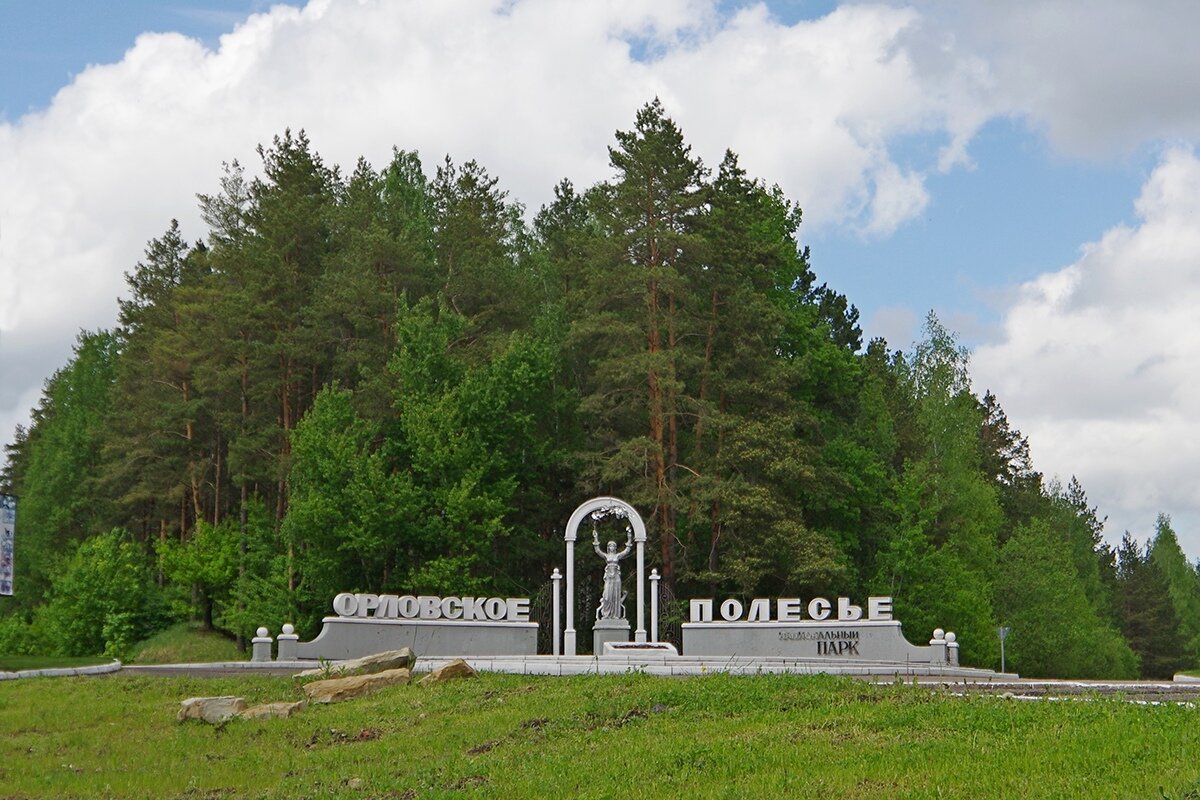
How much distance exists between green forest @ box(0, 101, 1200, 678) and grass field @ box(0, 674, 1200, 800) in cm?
1923

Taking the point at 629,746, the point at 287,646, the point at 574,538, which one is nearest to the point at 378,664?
the point at 629,746

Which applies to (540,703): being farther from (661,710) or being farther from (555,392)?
(555,392)

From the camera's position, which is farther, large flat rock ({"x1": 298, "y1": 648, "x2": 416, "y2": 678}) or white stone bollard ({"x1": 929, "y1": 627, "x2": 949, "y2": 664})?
white stone bollard ({"x1": 929, "y1": 627, "x2": 949, "y2": 664})

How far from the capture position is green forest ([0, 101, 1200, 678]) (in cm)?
3969

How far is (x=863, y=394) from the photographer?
154ft

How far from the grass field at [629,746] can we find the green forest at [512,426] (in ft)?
63.1

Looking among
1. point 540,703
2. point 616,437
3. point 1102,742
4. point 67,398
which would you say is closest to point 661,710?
point 540,703

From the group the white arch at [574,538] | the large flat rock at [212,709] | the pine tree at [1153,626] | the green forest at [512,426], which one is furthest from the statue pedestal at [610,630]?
the pine tree at [1153,626]

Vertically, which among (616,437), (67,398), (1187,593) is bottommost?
(1187,593)

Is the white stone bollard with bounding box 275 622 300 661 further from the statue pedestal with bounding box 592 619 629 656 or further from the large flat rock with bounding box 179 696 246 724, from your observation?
the large flat rock with bounding box 179 696 246 724

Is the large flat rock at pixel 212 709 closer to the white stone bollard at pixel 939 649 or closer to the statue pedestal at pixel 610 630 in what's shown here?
the statue pedestal at pixel 610 630

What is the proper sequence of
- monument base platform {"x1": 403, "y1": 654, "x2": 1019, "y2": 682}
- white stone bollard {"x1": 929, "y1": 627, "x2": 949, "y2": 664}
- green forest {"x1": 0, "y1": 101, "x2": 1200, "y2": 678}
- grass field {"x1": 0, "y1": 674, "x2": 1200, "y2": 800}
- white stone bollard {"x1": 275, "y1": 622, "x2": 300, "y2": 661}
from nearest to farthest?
grass field {"x1": 0, "y1": 674, "x2": 1200, "y2": 800}
monument base platform {"x1": 403, "y1": 654, "x2": 1019, "y2": 682}
white stone bollard {"x1": 929, "y1": 627, "x2": 949, "y2": 664}
white stone bollard {"x1": 275, "y1": 622, "x2": 300, "y2": 661}
green forest {"x1": 0, "y1": 101, "x2": 1200, "y2": 678}

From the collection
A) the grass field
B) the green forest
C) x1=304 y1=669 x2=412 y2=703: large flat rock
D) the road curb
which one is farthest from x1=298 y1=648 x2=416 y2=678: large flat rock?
the green forest

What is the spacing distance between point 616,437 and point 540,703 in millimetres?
24050
